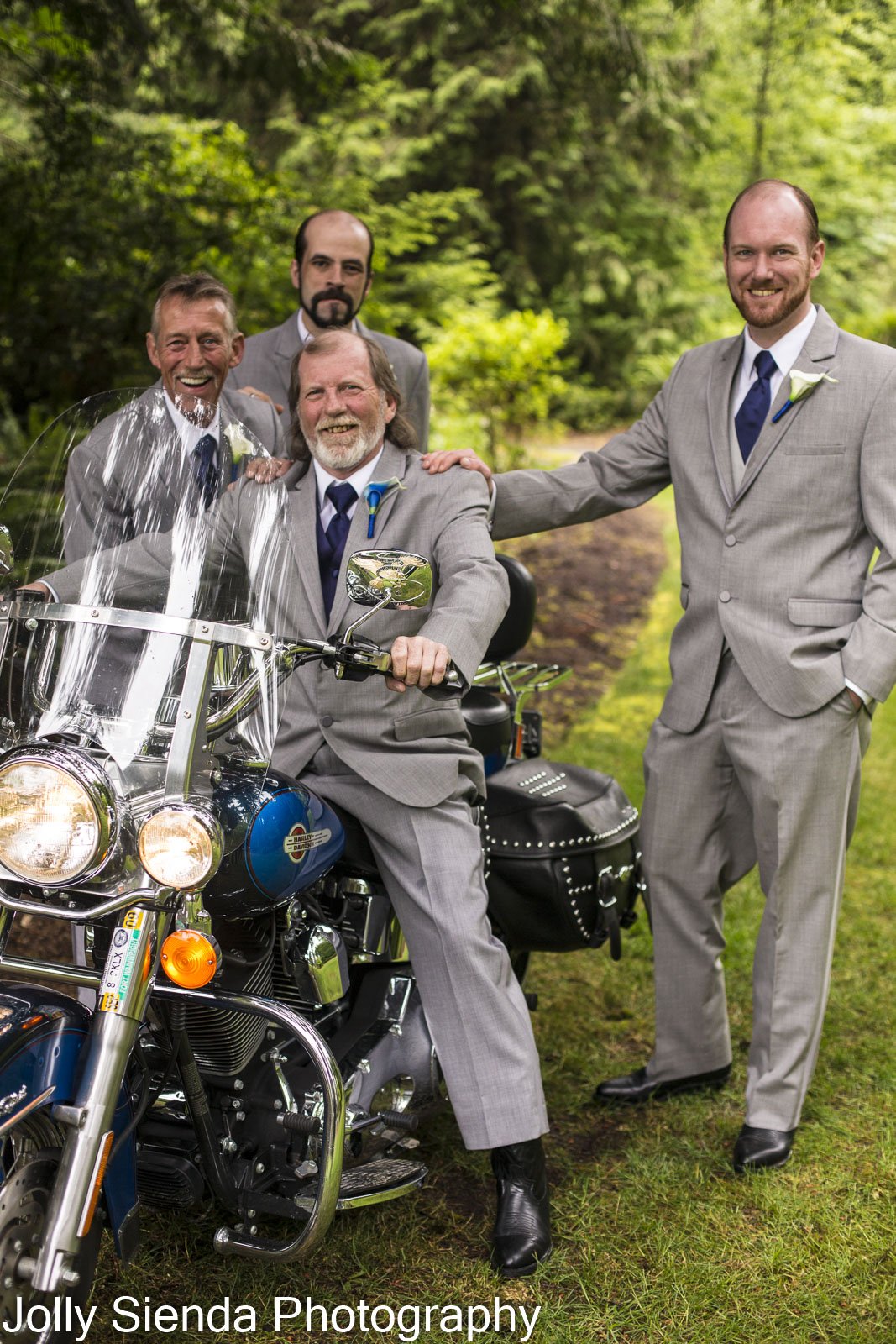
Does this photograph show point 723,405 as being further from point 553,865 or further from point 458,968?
point 458,968

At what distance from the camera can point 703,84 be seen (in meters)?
16.0

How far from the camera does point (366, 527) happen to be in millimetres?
2859

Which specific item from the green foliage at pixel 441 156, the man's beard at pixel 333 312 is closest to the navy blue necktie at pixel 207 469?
the man's beard at pixel 333 312

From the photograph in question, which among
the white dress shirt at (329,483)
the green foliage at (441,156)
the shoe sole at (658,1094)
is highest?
the green foliage at (441,156)

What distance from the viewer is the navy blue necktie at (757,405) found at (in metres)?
3.28

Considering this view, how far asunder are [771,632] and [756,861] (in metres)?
0.69

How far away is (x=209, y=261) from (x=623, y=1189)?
6979 mm

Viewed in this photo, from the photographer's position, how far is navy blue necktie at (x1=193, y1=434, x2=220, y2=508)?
89.7 inches

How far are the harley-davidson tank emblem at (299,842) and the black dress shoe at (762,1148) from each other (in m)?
1.44

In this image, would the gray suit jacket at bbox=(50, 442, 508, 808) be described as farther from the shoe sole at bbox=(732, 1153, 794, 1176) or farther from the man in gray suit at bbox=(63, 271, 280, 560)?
the shoe sole at bbox=(732, 1153, 794, 1176)

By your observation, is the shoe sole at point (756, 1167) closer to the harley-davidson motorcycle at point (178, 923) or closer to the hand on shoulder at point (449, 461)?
the harley-davidson motorcycle at point (178, 923)

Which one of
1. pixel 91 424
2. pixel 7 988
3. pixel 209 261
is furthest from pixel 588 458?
A: pixel 209 261

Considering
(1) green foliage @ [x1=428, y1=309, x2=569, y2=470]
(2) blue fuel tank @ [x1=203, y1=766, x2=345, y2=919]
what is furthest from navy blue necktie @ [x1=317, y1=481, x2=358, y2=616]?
(1) green foliage @ [x1=428, y1=309, x2=569, y2=470]

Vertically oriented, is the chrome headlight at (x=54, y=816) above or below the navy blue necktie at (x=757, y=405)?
below
